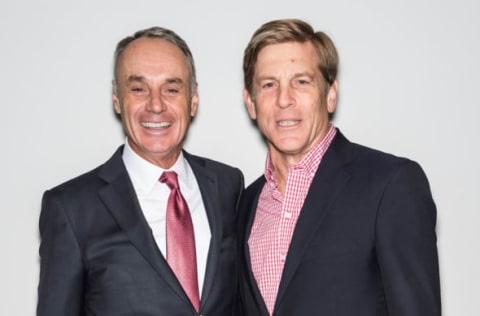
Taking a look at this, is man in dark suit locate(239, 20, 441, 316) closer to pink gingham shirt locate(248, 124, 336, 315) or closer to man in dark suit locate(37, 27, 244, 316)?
pink gingham shirt locate(248, 124, 336, 315)

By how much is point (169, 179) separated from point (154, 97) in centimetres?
30

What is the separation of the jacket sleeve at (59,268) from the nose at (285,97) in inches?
32.7

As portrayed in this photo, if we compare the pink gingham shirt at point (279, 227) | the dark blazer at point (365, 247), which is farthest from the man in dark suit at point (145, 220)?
the dark blazer at point (365, 247)

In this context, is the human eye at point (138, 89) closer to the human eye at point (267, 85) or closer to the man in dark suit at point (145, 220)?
the man in dark suit at point (145, 220)

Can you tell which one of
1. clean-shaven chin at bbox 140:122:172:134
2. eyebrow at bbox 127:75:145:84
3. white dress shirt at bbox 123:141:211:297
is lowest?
white dress shirt at bbox 123:141:211:297

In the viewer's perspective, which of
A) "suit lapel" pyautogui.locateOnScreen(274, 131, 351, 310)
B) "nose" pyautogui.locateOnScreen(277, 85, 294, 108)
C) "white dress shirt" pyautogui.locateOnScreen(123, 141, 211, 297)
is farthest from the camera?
"white dress shirt" pyautogui.locateOnScreen(123, 141, 211, 297)

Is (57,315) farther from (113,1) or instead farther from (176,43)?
(113,1)

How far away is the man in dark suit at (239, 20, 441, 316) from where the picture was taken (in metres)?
2.00

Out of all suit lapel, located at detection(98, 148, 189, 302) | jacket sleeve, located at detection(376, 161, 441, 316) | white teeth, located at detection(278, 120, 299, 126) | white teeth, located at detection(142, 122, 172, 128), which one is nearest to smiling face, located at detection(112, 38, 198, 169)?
white teeth, located at detection(142, 122, 172, 128)

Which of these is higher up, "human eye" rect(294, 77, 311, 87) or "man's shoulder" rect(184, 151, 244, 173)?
"human eye" rect(294, 77, 311, 87)

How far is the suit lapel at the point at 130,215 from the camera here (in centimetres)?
217

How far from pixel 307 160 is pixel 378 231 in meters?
0.37

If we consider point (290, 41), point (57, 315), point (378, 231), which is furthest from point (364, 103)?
point (57, 315)

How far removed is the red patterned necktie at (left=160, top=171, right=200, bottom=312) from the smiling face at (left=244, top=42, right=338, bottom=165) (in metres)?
0.40
